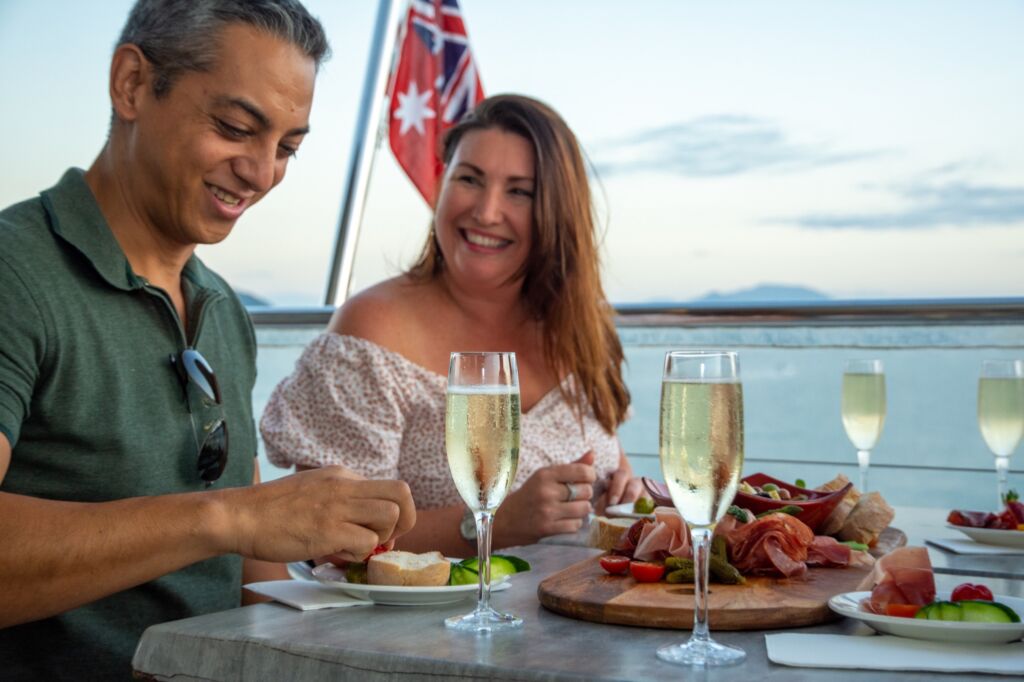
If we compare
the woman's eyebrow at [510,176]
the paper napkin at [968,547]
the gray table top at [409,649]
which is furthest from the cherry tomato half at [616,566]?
the woman's eyebrow at [510,176]

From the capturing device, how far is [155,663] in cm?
112

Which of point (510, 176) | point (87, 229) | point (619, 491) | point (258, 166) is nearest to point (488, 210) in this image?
point (510, 176)

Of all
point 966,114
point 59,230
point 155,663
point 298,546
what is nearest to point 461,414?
point 298,546

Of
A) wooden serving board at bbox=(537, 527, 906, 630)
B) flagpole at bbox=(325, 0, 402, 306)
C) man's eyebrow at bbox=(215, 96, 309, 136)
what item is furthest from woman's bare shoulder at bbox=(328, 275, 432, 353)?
flagpole at bbox=(325, 0, 402, 306)

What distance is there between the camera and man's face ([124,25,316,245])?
5.55 feet

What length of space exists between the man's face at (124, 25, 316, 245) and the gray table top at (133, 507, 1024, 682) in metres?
0.74

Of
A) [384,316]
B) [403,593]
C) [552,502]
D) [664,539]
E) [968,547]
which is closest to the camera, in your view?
[403,593]

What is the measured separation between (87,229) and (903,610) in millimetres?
1187

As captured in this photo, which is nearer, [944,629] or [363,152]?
[944,629]

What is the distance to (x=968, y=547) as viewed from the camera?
1.74 metres

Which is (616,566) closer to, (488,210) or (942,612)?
(942,612)

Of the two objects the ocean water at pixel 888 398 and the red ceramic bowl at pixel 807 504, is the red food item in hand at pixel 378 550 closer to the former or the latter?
the red ceramic bowl at pixel 807 504

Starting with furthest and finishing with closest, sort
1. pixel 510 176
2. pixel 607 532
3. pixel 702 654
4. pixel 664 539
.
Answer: pixel 510 176 → pixel 607 532 → pixel 664 539 → pixel 702 654

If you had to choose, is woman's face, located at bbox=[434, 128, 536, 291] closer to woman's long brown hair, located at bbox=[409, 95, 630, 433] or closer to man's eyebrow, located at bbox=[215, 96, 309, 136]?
woman's long brown hair, located at bbox=[409, 95, 630, 433]
